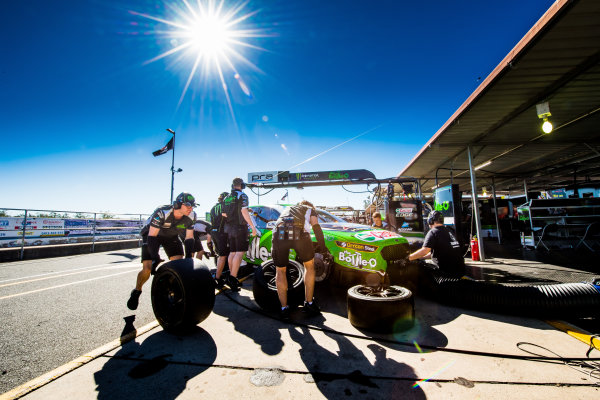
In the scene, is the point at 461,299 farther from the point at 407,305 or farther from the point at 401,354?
the point at 401,354

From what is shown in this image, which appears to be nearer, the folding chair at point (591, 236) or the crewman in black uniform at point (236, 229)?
the crewman in black uniform at point (236, 229)

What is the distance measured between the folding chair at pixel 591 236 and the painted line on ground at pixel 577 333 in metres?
8.11

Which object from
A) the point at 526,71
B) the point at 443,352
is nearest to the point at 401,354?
the point at 443,352

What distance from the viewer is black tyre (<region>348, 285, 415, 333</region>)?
2.51 meters

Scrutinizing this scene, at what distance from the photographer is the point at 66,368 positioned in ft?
6.22

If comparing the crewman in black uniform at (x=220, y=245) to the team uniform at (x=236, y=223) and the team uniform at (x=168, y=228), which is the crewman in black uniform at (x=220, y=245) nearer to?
the team uniform at (x=236, y=223)

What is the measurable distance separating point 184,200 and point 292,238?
1.75 m

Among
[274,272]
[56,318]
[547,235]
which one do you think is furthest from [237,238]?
[547,235]

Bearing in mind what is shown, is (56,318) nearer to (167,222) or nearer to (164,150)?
(167,222)

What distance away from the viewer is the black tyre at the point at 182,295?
2.43 meters

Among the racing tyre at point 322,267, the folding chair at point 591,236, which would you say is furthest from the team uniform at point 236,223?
the folding chair at point 591,236

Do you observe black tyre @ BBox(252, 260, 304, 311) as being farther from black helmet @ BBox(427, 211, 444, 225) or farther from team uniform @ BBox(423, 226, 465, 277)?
black helmet @ BBox(427, 211, 444, 225)

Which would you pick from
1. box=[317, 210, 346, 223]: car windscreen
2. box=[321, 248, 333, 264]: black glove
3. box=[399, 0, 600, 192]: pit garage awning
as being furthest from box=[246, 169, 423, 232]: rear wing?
box=[321, 248, 333, 264]: black glove

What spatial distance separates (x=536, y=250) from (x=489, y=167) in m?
4.92
